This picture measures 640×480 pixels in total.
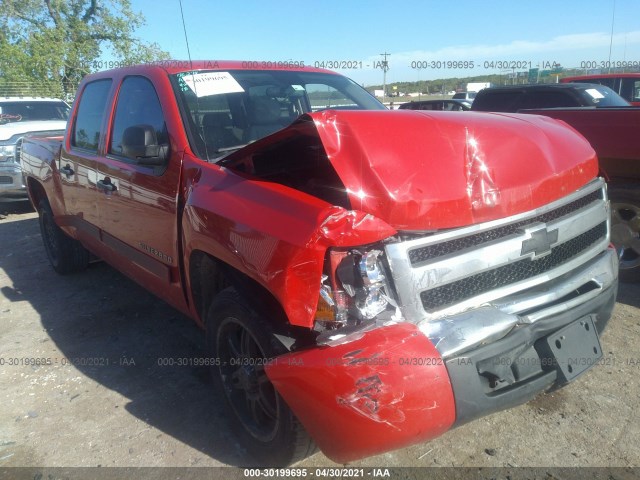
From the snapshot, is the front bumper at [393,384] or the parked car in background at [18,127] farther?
the parked car in background at [18,127]

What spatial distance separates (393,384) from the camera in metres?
1.82

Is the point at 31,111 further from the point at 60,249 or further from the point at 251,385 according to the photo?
the point at 251,385

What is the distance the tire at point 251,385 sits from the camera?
2215 mm

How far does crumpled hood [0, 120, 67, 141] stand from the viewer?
8781 millimetres

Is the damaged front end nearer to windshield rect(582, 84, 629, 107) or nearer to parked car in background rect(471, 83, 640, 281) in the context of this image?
parked car in background rect(471, 83, 640, 281)

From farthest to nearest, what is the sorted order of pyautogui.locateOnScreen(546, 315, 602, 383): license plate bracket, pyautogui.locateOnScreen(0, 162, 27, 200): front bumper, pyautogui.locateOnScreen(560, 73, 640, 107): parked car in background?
pyautogui.locateOnScreen(560, 73, 640, 107): parked car in background < pyautogui.locateOnScreen(0, 162, 27, 200): front bumper < pyautogui.locateOnScreen(546, 315, 602, 383): license plate bracket

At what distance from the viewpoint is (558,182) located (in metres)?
2.43

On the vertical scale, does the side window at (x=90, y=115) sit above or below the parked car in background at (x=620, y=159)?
above

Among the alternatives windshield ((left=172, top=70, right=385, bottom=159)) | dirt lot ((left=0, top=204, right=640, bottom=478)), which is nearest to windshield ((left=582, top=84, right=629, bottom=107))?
dirt lot ((left=0, top=204, right=640, bottom=478))

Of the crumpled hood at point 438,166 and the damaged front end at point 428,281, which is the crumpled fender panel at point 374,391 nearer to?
the damaged front end at point 428,281

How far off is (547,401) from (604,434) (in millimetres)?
349

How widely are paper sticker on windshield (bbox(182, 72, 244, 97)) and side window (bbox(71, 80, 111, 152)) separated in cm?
111


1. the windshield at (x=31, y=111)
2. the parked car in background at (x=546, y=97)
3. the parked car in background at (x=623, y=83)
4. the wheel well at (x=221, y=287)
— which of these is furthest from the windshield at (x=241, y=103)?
the windshield at (x=31, y=111)

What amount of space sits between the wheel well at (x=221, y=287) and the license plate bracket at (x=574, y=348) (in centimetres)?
115
